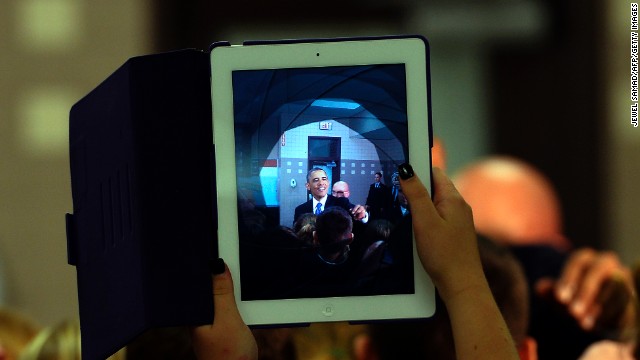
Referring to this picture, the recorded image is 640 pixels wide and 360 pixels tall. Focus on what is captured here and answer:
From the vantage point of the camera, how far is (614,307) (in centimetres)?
287

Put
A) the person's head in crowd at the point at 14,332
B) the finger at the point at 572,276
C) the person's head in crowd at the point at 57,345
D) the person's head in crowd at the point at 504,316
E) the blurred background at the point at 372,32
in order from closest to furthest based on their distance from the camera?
the person's head in crowd at the point at 504,316
the person's head in crowd at the point at 57,345
the person's head in crowd at the point at 14,332
the finger at the point at 572,276
the blurred background at the point at 372,32

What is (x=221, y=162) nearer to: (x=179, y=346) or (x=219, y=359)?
(x=219, y=359)

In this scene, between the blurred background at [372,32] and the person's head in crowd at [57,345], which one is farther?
the blurred background at [372,32]

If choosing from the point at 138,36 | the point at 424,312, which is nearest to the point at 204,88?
the point at 424,312

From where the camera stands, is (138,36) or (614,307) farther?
(138,36)

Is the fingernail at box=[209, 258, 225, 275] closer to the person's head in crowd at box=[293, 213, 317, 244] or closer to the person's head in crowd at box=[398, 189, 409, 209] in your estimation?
the person's head in crowd at box=[293, 213, 317, 244]

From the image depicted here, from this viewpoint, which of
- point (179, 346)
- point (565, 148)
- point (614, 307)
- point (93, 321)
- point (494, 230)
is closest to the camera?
point (93, 321)

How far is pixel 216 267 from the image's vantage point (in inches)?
62.1

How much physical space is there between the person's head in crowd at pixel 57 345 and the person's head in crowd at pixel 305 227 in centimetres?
75

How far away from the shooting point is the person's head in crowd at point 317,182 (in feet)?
5.28

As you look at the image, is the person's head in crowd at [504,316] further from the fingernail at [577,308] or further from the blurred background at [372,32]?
the blurred background at [372,32]

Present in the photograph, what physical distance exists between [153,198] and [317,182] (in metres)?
0.22

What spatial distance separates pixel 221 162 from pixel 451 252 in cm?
31

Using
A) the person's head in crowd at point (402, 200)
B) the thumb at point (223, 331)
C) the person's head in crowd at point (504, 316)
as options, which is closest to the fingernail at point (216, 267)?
the thumb at point (223, 331)
